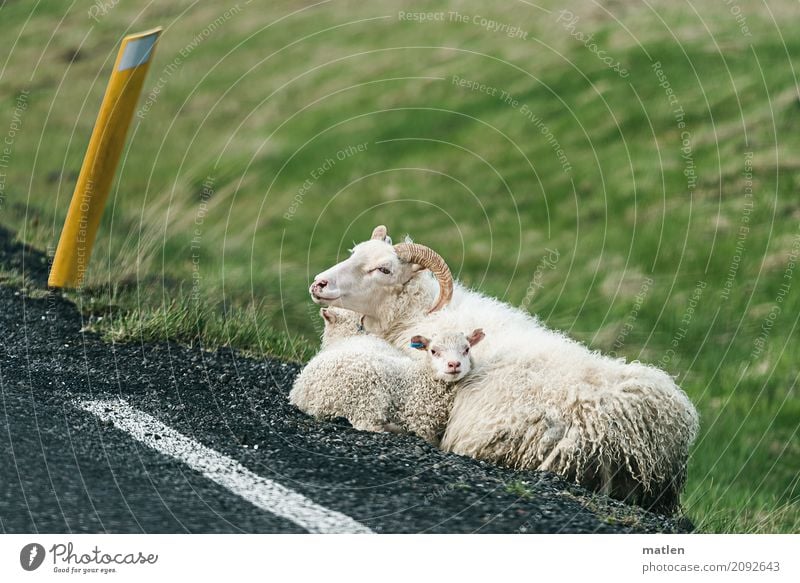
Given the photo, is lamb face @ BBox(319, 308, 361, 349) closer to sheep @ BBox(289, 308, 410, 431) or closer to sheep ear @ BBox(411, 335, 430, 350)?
sheep @ BBox(289, 308, 410, 431)

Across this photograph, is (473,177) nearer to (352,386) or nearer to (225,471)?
(352,386)

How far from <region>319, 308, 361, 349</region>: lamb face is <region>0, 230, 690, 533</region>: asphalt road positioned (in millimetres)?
468

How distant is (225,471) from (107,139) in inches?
151

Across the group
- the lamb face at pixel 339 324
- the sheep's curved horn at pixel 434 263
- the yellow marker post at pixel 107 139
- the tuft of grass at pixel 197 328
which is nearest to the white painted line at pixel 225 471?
the tuft of grass at pixel 197 328

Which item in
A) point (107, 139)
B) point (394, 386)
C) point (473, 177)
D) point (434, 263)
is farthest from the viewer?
point (473, 177)

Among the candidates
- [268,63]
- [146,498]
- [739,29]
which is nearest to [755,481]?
[146,498]

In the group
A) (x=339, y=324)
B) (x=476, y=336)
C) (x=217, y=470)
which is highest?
(x=476, y=336)

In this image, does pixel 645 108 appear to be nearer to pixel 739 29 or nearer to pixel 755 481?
pixel 739 29

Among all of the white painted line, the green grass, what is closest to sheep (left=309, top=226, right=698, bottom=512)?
the green grass

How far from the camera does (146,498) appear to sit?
223 inches

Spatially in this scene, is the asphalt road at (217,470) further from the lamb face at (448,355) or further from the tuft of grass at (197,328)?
the tuft of grass at (197,328)

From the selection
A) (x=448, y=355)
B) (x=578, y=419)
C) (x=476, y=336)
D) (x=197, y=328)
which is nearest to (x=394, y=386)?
(x=448, y=355)

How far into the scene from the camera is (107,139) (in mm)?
8922

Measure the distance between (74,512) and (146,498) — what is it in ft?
1.21
